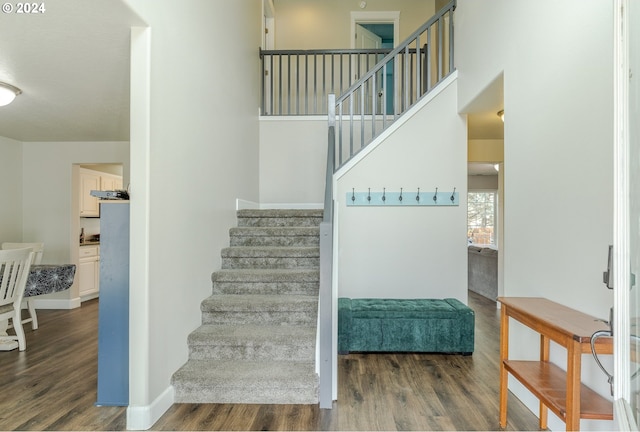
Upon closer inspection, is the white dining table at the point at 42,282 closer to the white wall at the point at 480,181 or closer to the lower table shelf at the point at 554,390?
the lower table shelf at the point at 554,390

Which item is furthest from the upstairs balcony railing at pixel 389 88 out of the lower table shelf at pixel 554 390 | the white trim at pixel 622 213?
the white trim at pixel 622 213

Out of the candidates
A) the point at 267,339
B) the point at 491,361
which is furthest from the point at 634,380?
the point at 491,361

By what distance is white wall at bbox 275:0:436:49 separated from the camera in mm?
6387

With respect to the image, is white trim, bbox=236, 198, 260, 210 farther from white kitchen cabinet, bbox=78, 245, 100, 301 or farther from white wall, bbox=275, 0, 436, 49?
white wall, bbox=275, 0, 436, 49

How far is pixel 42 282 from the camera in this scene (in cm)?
368

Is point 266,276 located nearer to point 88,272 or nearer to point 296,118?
point 296,118

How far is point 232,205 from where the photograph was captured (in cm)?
382

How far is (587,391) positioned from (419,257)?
2.21 metres

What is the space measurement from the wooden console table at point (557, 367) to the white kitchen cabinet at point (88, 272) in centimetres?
547

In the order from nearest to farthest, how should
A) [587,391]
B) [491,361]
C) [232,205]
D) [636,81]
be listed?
[636,81] → [587,391] → [491,361] → [232,205]

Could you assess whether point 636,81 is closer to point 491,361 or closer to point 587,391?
point 587,391

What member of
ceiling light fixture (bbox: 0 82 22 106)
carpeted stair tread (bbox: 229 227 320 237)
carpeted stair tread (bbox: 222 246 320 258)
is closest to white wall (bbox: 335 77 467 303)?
carpeted stair tread (bbox: 229 227 320 237)

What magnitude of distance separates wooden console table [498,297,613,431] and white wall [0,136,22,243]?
5955mm

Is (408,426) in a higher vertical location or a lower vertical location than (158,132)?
lower
